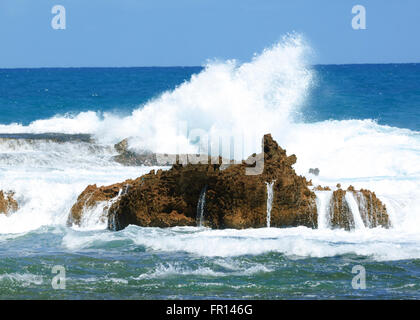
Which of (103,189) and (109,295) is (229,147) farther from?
(109,295)

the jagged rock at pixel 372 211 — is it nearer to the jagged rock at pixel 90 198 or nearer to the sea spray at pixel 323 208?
the sea spray at pixel 323 208

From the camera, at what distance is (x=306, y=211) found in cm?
1200

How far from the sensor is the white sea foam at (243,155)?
10812 mm

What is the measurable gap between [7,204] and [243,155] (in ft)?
21.9

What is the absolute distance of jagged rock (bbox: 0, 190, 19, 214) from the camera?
1344 centimetres

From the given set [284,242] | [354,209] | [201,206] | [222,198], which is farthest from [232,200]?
[354,209]

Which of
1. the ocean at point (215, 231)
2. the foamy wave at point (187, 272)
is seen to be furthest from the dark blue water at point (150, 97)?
the foamy wave at point (187, 272)

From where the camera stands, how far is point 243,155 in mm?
18281

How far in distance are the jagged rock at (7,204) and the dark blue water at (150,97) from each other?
2401 centimetres

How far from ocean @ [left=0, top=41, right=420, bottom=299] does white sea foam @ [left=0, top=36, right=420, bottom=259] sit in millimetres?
34

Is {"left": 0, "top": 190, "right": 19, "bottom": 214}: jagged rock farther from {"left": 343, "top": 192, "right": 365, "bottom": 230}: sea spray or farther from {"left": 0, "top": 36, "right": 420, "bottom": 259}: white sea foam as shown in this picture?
{"left": 343, "top": 192, "right": 365, "bottom": 230}: sea spray

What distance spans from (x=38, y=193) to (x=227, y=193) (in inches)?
166

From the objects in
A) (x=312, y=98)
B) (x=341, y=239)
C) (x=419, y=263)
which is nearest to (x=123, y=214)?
(x=341, y=239)

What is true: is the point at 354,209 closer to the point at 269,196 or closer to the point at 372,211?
the point at 372,211
